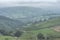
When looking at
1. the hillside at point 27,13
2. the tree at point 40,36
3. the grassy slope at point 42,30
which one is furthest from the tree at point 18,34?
the tree at point 40,36

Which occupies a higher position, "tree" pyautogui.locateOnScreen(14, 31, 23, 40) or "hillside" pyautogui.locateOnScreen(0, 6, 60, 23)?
"hillside" pyautogui.locateOnScreen(0, 6, 60, 23)

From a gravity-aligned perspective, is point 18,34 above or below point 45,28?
below

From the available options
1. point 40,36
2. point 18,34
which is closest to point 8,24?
point 18,34

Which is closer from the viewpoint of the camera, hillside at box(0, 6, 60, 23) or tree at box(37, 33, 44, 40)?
tree at box(37, 33, 44, 40)

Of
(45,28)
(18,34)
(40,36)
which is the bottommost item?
(40,36)

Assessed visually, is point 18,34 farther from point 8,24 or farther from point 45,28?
point 45,28

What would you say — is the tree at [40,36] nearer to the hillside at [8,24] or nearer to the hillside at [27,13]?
the hillside at [27,13]

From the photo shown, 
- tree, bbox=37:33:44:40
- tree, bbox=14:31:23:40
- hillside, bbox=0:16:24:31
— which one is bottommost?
tree, bbox=37:33:44:40

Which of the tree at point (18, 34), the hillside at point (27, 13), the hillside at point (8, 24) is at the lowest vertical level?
the tree at point (18, 34)

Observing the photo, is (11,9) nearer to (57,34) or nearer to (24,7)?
(24,7)

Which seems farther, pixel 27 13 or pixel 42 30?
pixel 27 13

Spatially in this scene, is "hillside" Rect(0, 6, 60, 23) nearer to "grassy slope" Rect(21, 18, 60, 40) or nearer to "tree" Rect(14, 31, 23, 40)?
"grassy slope" Rect(21, 18, 60, 40)

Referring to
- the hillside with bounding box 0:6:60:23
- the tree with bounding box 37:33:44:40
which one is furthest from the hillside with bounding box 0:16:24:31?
the tree with bounding box 37:33:44:40
